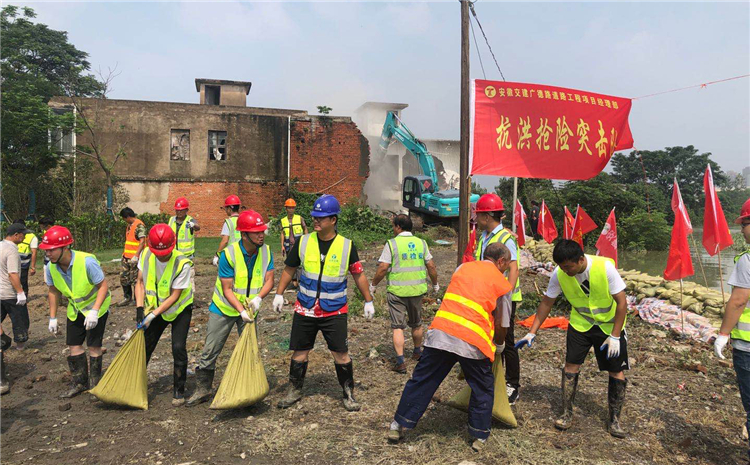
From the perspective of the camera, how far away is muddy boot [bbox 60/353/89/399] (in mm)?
4586

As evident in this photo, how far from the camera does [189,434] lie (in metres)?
3.86

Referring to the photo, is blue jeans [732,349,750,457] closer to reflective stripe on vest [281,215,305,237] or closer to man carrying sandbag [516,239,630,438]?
man carrying sandbag [516,239,630,438]

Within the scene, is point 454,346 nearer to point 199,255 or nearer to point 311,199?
point 199,255

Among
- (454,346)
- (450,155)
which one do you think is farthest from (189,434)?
(450,155)

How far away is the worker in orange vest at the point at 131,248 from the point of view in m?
7.52

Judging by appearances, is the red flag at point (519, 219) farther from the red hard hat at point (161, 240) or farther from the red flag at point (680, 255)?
the red hard hat at point (161, 240)

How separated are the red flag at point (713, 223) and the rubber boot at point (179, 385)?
5915mm

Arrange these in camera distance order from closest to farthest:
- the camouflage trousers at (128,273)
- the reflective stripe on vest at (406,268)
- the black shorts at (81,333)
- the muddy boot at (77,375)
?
1. the black shorts at (81,333)
2. the muddy boot at (77,375)
3. the reflective stripe on vest at (406,268)
4. the camouflage trousers at (128,273)

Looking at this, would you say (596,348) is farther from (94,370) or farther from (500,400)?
(94,370)

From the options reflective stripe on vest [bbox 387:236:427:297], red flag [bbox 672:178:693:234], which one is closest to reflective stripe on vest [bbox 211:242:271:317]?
reflective stripe on vest [bbox 387:236:427:297]

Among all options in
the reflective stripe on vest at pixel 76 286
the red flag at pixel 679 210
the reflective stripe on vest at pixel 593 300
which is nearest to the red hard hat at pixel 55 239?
the reflective stripe on vest at pixel 76 286

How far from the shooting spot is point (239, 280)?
172 inches

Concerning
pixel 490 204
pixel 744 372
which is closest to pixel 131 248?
pixel 490 204

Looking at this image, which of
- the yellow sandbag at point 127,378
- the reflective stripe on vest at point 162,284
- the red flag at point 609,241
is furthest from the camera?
the red flag at point 609,241
